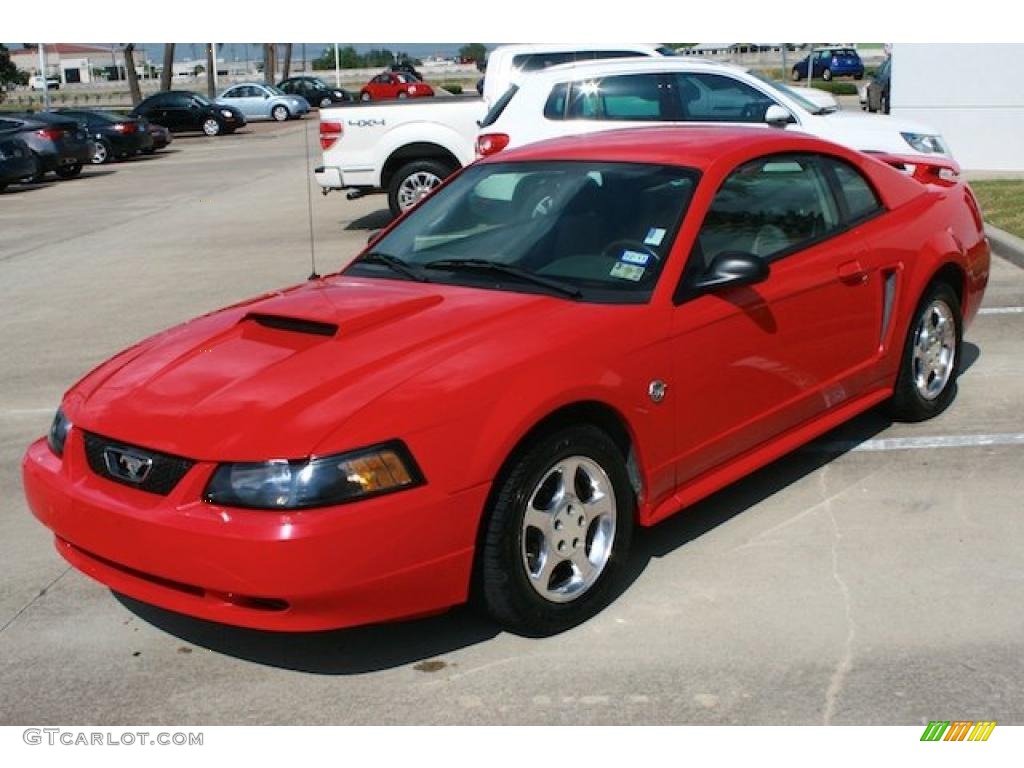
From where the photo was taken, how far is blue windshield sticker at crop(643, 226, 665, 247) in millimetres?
4721

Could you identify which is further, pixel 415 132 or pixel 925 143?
pixel 415 132

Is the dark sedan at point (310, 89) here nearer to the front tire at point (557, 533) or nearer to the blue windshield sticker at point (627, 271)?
the blue windshield sticker at point (627, 271)

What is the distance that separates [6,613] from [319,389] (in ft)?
5.44

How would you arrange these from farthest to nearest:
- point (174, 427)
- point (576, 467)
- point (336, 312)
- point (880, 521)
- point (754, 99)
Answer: point (754, 99), point (880, 521), point (336, 312), point (576, 467), point (174, 427)

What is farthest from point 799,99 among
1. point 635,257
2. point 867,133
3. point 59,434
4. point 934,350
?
point 59,434

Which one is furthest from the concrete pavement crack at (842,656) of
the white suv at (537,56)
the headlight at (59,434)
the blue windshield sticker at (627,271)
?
the white suv at (537,56)

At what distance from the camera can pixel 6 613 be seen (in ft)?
15.2

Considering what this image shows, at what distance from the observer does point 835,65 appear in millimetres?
55219

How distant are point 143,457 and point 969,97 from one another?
1634 cm

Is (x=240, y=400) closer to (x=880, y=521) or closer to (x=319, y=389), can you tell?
(x=319, y=389)

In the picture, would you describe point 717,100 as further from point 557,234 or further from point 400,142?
point 557,234

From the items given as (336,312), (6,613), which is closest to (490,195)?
(336,312)

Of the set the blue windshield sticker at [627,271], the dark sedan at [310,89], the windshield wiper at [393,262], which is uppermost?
the dark sedan at [310,89]

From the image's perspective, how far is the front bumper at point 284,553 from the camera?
361 centimetres
